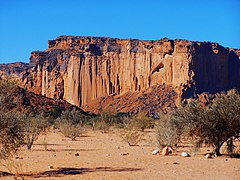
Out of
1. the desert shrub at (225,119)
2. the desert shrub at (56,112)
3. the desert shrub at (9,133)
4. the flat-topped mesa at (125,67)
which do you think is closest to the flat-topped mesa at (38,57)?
the flat-topped mesa at (125,67)

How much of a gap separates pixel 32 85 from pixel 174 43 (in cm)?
5012

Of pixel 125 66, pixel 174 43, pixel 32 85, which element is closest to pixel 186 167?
pixel 174 43

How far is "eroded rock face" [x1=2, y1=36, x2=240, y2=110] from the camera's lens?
109 m

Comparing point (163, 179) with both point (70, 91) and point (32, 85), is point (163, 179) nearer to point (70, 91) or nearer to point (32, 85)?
point (70, 91)

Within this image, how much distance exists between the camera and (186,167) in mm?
15727

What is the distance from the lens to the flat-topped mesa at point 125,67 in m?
109

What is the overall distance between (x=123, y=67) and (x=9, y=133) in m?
109

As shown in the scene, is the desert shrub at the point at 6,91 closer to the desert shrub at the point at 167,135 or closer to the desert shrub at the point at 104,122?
the desert shrub at the point at 167,135

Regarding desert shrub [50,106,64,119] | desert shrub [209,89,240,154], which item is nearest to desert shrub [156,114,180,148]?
desert shrub [209,89,240,154]

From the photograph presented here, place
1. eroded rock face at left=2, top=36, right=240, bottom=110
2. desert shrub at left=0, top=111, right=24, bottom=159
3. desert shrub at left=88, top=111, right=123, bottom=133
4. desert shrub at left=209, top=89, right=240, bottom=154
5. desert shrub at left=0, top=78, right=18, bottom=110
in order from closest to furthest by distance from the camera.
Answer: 1. desert shrub at left=0, top=111, right=24, bottom=159
2. desert shrub at left=0, top=78, right=18, bottom=110
3. desert shrub at left=209, top=89, right=240, bottom=154
4. desert shrub at left=88, top=111, right=123, bottom=133
5. eroded rock face at left=2, top=36, right=240, bottom=110

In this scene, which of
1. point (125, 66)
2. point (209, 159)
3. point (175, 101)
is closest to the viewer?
point (209, 159)

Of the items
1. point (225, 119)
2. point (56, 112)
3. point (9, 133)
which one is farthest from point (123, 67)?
point (9, 133)

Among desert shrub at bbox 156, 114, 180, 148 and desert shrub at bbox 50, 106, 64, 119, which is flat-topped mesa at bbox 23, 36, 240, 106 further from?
desert shrub at bbox 156, 114, 180, 148

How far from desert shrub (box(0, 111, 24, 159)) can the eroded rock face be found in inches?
3488
